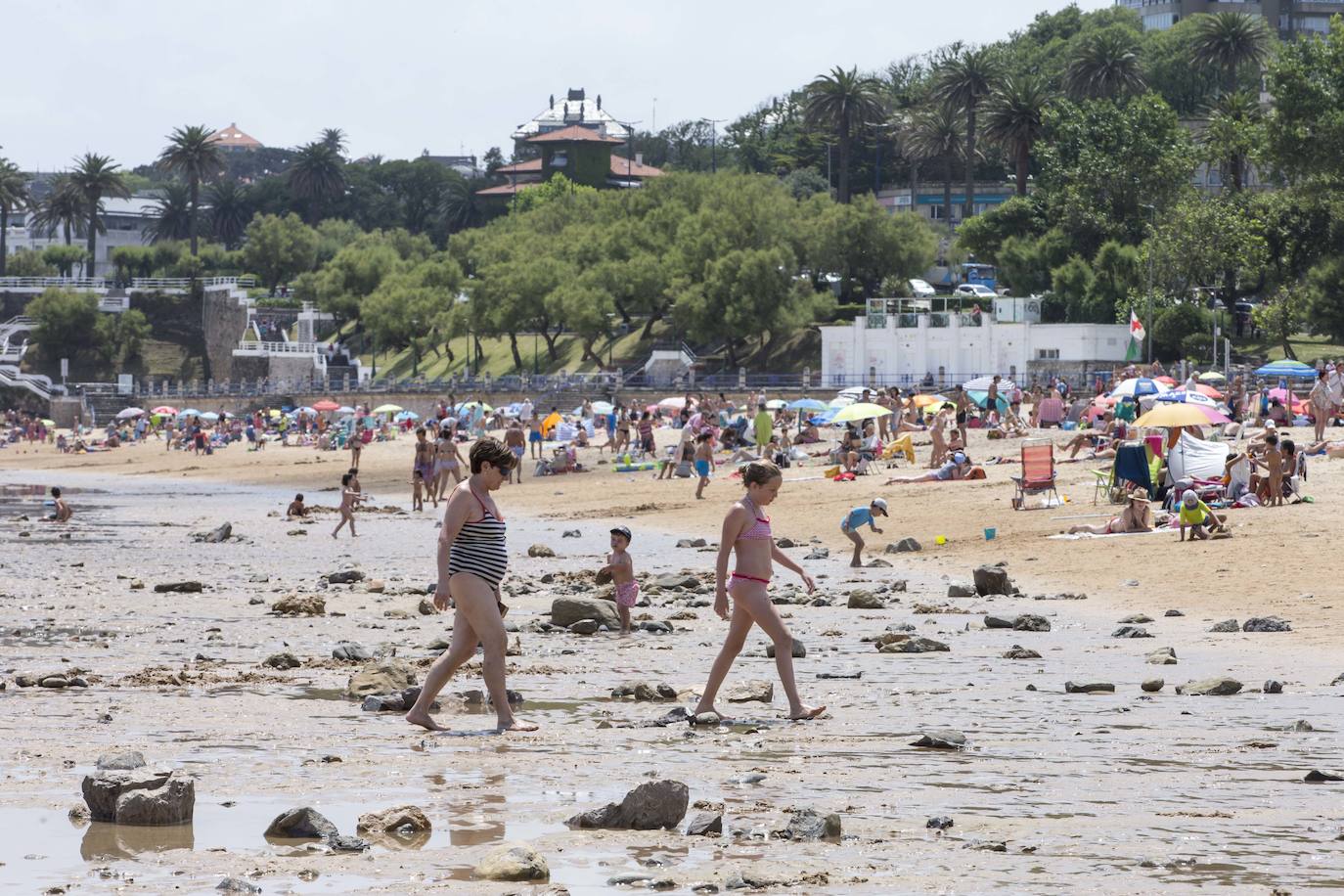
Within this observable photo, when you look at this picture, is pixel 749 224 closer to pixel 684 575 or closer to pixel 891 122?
A: pixel 891 122

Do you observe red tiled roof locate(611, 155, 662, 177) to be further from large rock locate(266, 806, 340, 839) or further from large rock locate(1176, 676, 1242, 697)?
large rock locate(266, 806, 340, 839)

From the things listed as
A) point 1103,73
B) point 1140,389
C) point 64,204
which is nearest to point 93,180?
point 64,204

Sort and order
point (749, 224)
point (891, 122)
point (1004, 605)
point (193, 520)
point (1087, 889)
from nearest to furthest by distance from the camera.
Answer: point (1087, 889) → point (1004, 605) → point (193, 520) → point (749, 224) → point (891, 122)

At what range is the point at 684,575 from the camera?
18391mm

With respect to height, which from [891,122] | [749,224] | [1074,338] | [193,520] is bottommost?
[193,520]

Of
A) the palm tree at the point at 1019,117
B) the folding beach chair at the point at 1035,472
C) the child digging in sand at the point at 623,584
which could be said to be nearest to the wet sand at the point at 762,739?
the child digging in sand at the point at 623,584

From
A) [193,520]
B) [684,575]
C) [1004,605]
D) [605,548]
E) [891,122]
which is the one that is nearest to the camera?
[1004,605]

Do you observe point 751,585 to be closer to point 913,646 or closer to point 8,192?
point 913,646

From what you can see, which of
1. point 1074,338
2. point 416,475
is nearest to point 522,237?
point 1074,338

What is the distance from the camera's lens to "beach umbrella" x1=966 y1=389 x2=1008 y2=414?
42.5m

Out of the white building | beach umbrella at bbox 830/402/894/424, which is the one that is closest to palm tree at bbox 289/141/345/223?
the white building

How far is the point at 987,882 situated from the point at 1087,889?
13.0 inches

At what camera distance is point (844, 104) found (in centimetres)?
9900

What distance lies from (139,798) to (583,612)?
7.48 meters
